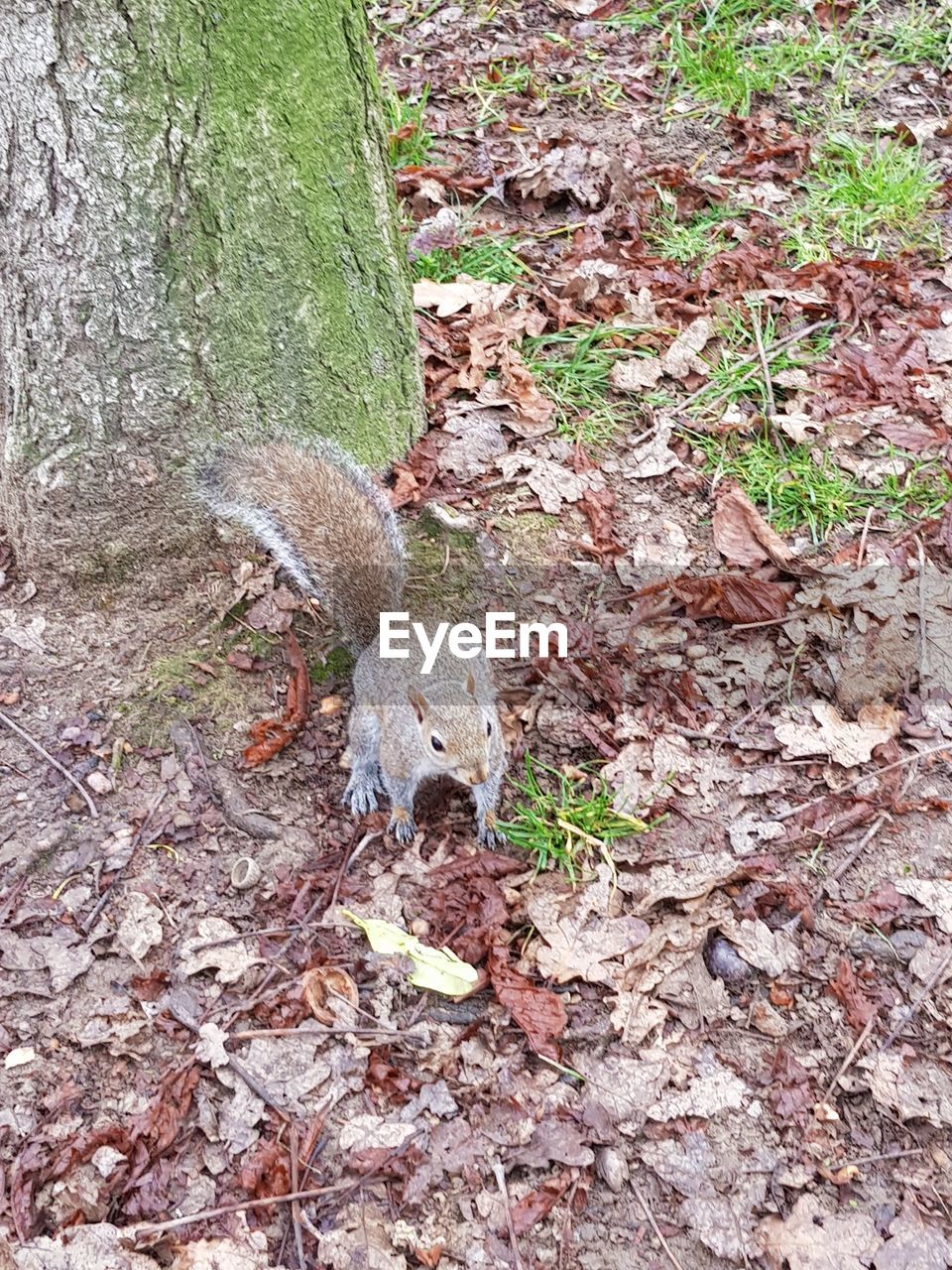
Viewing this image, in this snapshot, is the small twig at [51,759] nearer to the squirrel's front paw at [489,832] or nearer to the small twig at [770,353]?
the squirrel's front paw at [489,832]

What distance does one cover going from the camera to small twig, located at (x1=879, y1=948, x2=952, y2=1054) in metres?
2.10

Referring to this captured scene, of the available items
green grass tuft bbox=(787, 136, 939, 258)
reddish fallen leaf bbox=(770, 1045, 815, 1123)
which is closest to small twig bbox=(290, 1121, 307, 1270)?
reddish fallen leaf bbox=(770, 1045, 815, 1123)

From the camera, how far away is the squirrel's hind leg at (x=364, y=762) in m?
2.64

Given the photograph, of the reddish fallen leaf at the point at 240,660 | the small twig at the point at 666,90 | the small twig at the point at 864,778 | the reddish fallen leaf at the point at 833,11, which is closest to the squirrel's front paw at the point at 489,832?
the small twig at the point at 864,778

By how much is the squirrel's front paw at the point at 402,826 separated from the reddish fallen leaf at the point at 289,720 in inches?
12.5

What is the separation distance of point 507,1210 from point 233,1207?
455 mm

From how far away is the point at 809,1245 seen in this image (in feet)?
6.08

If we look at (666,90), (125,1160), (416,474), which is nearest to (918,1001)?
(125,1160)

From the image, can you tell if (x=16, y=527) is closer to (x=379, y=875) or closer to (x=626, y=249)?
(x=379, y=875)

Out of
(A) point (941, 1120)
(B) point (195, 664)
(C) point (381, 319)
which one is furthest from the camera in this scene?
(C) point (381, 319)

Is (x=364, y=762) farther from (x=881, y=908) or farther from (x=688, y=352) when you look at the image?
(x=688, y=352)

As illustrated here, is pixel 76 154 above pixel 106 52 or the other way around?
the other way around

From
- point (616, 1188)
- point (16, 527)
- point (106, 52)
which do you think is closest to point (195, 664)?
point (16, 527)

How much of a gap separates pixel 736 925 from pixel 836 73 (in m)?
3.47
